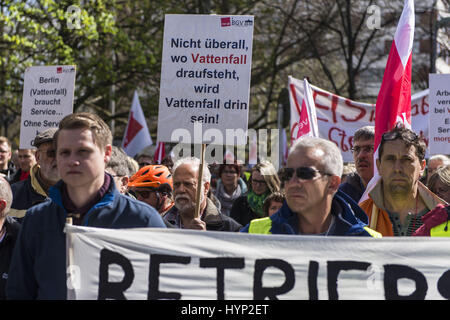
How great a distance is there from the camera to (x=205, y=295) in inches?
144

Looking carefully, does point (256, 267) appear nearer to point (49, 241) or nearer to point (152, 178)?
point (49, 241)

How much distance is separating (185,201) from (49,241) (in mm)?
1903

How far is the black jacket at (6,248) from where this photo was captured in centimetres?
427

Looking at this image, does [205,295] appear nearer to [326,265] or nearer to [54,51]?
[326,265]

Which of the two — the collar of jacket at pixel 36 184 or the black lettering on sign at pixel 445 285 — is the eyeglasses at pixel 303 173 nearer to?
the black lettering on sign at pixel 445 285

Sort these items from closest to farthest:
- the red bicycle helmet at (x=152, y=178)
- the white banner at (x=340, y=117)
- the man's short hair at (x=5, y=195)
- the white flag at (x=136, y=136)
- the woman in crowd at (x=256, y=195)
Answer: the man's short hair at (x=5, y=195) → the red bicycle helmet at (x=152, y=178) → the woman in crowd at (x=256, y=195) → the white banner at (x=340, y=117) → the white flag at (x=136, y=136)

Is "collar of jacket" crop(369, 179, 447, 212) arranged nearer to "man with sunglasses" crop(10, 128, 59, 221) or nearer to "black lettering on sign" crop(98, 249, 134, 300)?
"black lettering on sign" crop(98, 249, 134, 300)

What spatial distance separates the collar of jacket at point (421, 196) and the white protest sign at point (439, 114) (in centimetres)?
328

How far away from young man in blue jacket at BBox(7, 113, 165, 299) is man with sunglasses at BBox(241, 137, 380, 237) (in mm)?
647

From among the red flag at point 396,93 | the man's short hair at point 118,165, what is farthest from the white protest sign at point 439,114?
the man's short hair at point 118,165

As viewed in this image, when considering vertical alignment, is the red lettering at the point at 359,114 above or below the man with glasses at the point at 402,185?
above
